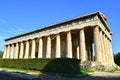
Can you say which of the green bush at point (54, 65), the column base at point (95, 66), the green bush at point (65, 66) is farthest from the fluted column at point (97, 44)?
the green bush at point (65, 66)

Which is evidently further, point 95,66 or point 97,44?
point 97,44

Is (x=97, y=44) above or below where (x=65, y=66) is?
above

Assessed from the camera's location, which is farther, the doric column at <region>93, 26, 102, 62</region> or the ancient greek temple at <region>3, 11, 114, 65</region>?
the ancient greek temple at <region>3, 11, 114, 65</region>

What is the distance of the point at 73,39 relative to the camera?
1809 inches

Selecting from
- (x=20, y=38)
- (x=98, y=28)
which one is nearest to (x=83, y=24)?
(x=98, y=28)

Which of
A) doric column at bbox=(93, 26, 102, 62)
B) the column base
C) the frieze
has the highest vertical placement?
the frieze

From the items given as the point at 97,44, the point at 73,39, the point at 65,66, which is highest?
the point at 73,39

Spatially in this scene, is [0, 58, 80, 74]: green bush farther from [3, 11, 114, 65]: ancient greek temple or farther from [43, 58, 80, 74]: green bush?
[3, 11, 114, 65]: ancient greek temple

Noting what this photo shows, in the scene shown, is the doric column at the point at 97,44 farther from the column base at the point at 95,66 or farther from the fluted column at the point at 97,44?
the column base at the point at 95,66

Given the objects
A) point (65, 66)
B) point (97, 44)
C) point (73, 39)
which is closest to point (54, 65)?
point (65, 66)

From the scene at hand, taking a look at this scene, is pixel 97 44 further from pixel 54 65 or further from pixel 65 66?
pixel 65 66

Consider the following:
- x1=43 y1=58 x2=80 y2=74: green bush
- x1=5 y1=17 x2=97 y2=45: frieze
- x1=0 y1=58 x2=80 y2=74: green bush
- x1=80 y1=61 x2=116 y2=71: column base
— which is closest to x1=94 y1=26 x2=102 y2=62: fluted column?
x1=80 y1=61 x2=116 y2=71: column base

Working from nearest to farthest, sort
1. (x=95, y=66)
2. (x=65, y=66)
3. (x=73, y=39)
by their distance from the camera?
(x=65, y=66), (x=95, y=66), (x=73, y=39)

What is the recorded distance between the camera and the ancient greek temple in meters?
33.8
